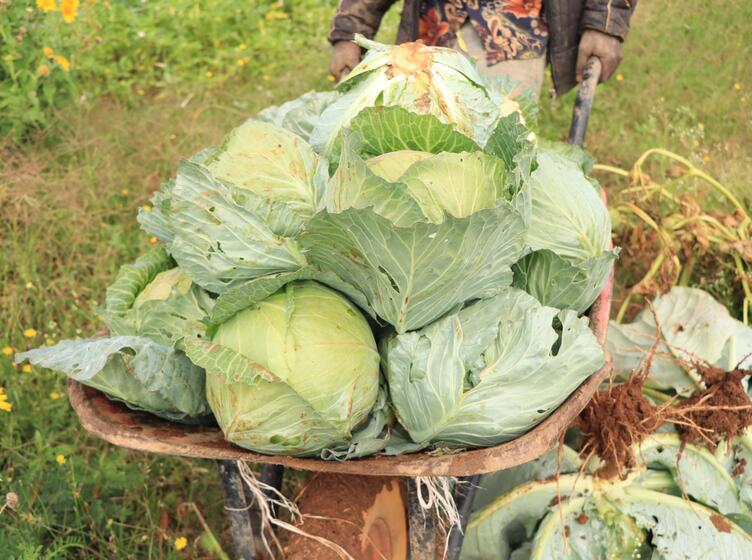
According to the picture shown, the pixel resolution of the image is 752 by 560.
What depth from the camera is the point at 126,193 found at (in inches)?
167

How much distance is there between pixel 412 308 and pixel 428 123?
0.48 metres

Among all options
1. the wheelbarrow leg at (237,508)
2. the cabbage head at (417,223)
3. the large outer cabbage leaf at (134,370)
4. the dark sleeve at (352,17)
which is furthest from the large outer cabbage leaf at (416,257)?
the dark sleeve at (352,17)

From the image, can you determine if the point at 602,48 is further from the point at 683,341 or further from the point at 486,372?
the point at 486,372

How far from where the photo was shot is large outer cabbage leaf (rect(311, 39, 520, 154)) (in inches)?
82.3

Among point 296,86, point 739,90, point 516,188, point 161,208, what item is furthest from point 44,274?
point 739,90

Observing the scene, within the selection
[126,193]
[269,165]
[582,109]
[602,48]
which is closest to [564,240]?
[269,165]

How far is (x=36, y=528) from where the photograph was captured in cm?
261

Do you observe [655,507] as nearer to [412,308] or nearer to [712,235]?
[412,308]

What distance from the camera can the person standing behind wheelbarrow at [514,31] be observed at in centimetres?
336

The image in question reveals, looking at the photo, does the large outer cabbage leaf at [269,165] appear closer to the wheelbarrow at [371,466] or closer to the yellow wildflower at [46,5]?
the wheelbarrow at [371,466]

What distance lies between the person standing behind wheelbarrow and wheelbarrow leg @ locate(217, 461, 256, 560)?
210 centimetres

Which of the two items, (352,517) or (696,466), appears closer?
(352,517)

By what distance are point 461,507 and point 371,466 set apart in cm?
48

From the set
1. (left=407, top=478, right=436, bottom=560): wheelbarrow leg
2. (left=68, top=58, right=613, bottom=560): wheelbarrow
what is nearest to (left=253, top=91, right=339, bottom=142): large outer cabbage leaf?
(left=68, top=58, right=613, bottom=560): wheelbarrow
